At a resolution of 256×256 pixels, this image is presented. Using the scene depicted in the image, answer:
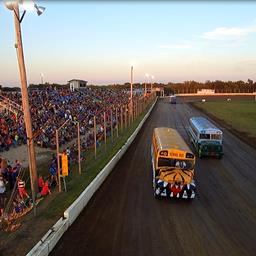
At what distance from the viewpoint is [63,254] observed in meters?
10.8

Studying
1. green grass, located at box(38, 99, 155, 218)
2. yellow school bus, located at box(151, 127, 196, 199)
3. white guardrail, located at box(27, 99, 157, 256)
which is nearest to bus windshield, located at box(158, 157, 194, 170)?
yellow school bus, located at box(151, 127, 196, 199)

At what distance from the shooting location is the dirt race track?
1140cm

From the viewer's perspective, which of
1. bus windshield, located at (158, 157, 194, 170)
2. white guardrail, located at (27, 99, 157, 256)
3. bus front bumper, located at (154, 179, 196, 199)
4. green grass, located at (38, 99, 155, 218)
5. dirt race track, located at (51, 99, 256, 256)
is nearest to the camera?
white guardrail, located at (27, 99, 157, 256)

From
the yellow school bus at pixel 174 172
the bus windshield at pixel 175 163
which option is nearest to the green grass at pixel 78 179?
the yellow school bus at pixel 174 172

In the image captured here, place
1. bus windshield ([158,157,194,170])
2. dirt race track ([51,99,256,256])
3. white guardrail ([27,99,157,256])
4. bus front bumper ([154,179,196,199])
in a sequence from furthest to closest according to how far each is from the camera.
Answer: bus windshield ([158,157,194,170]) → bus front bumper ([154,179,196,199]) → dirt race track ([51,99,256,256]) → white guardrail ([27,99,157,256])

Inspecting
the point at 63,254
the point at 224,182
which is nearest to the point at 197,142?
the point at 224,182

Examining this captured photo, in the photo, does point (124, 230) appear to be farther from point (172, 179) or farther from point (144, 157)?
point (144, 157)

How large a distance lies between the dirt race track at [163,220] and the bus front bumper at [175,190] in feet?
1.16

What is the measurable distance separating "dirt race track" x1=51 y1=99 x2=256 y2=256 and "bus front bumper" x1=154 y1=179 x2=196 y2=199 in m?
0.35

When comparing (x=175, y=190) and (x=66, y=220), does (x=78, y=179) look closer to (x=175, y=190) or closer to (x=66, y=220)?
(x=175, y=190)

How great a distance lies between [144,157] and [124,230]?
13086 mm

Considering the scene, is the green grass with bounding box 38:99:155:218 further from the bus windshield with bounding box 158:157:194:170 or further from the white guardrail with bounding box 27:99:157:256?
the bus windshield with bounding box 158:157:194:170

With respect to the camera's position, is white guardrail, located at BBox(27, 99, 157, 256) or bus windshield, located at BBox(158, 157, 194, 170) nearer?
white guardrail, located at BBox(27, 99, 157, 256)

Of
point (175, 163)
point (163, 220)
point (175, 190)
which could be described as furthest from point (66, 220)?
point (175, 163)
